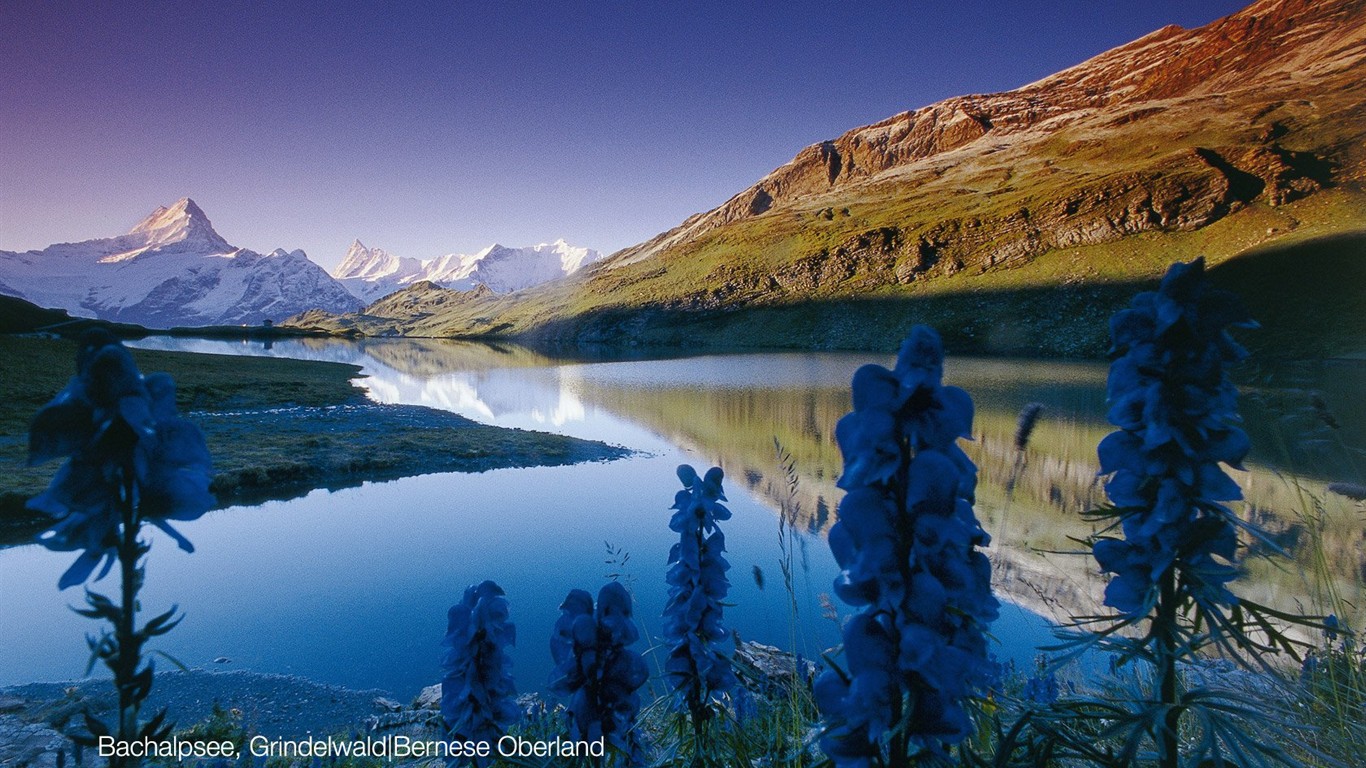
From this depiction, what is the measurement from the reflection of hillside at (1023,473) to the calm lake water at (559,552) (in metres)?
0.11

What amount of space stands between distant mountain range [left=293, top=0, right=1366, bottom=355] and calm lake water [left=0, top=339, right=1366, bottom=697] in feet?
179

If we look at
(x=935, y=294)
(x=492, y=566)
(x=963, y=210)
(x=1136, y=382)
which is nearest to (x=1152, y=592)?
(x=1136, y=382)

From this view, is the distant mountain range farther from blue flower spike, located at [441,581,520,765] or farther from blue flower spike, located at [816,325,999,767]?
blue flower spike, located at [441,581,520,765]

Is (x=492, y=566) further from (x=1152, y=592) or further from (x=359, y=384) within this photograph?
(x=359, y=384)

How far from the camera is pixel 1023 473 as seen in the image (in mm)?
20047

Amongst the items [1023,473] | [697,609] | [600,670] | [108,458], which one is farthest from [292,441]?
[1023,473]

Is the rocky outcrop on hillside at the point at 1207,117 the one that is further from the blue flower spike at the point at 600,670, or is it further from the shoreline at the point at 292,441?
the blue flower spike at the point at 600,670

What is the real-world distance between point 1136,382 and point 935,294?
4251 inches

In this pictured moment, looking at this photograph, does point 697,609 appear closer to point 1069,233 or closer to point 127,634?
point 127,634

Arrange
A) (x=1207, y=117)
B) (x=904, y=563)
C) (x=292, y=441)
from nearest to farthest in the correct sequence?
(x=904, y=563)
(x=292, y=441)
(x=1207, y=117)

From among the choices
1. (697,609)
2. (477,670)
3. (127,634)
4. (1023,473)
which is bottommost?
(1023,473)

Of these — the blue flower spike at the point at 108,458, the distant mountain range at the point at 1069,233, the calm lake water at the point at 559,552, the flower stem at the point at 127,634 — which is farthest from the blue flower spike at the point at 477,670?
the distant mountain range at the point at 1069,233

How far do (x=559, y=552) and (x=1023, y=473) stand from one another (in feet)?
53.6

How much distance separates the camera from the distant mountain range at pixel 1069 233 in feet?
254
